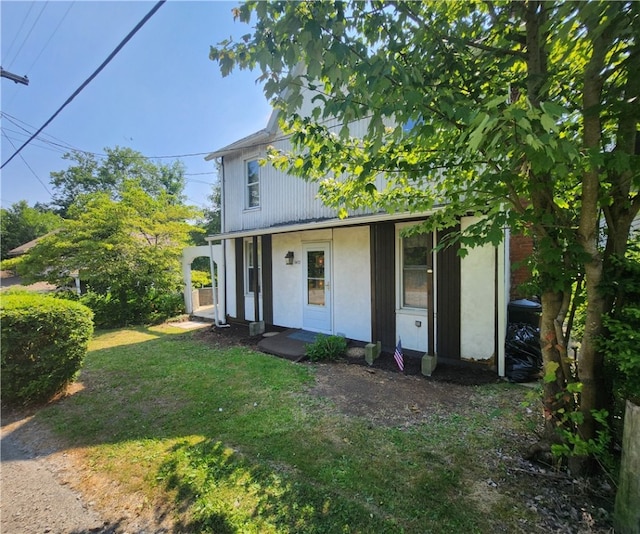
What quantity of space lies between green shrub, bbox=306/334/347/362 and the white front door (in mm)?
1155

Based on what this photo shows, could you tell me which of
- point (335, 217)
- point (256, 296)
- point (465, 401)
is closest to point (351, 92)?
point (465, 401)

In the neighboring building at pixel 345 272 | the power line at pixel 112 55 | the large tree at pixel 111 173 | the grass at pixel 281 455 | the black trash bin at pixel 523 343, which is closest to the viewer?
the grass at pixel 281 455

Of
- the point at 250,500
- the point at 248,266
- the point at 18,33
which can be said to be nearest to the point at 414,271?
the point at 250,500

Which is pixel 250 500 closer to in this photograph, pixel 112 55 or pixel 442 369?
pixel 442 369

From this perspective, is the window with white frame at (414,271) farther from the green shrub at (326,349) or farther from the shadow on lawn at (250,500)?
the shadow on lawn at (250,500)

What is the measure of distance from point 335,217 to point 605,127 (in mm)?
5286

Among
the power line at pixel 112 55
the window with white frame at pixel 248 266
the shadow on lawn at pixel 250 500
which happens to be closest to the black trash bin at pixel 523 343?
the shadow on lawn at pixel 250 500

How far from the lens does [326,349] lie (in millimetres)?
6480

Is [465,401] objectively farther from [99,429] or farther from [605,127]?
[99,429]

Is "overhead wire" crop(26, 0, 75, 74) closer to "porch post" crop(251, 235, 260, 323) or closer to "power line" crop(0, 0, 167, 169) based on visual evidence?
"power line" crop(0, 0, 167, 169)

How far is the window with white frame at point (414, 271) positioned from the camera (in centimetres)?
623

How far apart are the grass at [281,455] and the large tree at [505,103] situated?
1.05 m

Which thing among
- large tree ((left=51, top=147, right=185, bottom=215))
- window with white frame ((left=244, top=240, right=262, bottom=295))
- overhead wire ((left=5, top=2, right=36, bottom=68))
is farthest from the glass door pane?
large tree ((left=51, top=147, right=185, bottom=215))

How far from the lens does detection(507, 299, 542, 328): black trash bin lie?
20.5 feet
